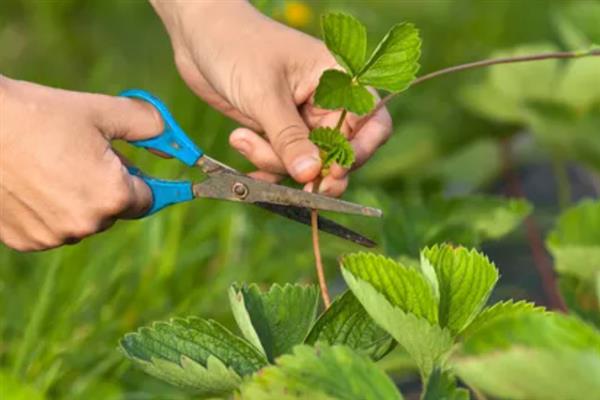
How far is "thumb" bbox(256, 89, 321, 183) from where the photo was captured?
1.34m

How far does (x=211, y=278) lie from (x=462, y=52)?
2.75ft

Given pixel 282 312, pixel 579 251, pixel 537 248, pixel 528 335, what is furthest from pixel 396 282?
pixel 537 248

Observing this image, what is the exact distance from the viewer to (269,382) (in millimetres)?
923

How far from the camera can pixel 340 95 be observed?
1.18 metres

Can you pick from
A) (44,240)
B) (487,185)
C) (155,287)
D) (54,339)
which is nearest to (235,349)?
(44,240)

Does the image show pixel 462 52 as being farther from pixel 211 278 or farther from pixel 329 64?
pixel 329 64

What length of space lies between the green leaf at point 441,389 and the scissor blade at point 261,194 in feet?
1.19

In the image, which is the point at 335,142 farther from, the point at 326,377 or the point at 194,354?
the point at 326,377

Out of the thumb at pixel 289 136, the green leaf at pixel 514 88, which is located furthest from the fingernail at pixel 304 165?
the green leaf at pixel 514 88

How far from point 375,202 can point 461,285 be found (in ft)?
2.43

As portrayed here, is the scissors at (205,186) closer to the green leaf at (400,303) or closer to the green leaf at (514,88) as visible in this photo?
the green leaf at (400,303)

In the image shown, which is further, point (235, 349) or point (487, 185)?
point (487, 185)

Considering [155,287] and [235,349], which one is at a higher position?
[235,349]

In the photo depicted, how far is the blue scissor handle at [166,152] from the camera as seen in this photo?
4.62 ft
